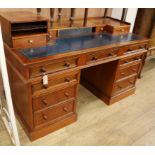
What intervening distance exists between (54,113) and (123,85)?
0.92 metres

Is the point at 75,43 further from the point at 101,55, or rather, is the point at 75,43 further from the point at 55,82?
the point at 55,82

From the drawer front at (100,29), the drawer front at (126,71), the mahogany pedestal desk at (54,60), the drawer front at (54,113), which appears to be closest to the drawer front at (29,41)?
the mahogany pedestal desk at (54,60)

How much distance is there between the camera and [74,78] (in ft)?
4.94

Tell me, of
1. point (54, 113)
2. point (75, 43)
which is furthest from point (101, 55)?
point (54, 113)

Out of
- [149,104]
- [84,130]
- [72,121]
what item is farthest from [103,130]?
[149,104]

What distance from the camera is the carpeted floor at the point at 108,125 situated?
1575mm

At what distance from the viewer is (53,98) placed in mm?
1456

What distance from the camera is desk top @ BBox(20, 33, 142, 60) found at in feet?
4.25

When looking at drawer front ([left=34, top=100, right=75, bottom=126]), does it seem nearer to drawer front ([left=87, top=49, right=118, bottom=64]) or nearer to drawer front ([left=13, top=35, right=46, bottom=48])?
drawer front ([left=87, top=49, right=118, bottom=64])

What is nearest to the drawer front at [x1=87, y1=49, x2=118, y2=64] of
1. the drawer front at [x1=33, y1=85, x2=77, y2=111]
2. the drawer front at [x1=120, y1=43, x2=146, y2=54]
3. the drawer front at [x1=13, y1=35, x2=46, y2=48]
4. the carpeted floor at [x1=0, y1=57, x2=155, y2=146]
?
the drawer front at [x1=120, y1=43, x2=146, y2=54]

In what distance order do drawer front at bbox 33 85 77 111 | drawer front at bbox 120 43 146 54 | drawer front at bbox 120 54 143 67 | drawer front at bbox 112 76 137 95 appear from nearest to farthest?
drawer front at bbox 33 85 77 111, drawer front at bbox 120 43 146 54, drawer front at bbox 120 54 143 67, drawer front at bbox 112 76 137 95

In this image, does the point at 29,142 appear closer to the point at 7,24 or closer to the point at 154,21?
the point at 7,24

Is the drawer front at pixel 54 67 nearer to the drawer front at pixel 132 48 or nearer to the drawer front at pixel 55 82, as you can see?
the drawer front at pixel 55 82

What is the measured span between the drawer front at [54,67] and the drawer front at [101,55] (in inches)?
5.8
